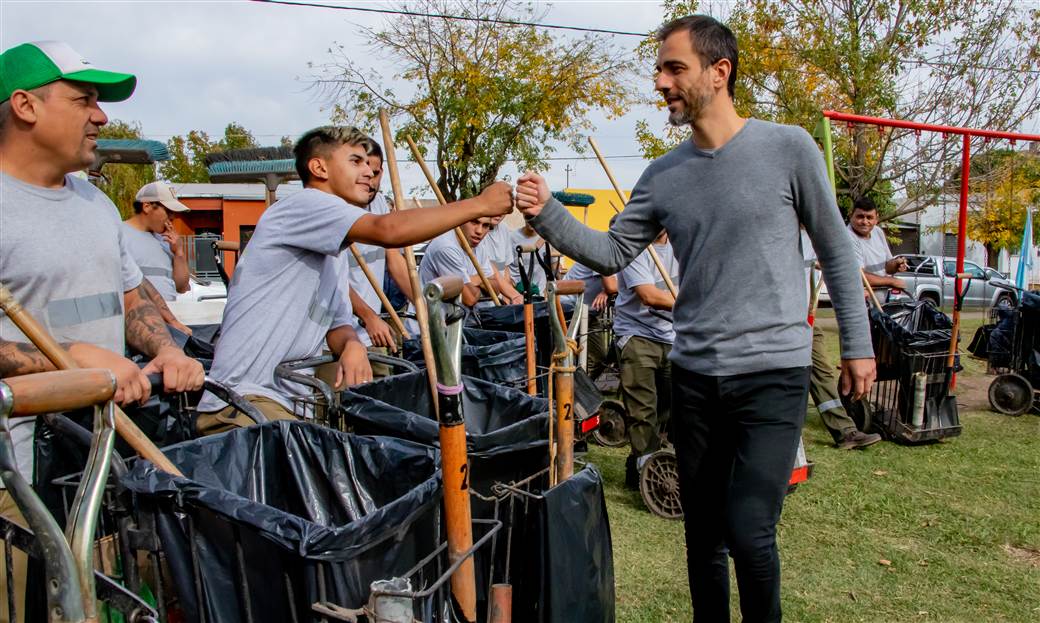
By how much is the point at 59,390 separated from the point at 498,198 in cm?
144

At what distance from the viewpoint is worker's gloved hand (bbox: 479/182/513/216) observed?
2582 mm

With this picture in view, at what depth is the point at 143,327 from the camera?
2.85m

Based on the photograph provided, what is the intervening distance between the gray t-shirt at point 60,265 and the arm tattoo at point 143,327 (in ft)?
0.53

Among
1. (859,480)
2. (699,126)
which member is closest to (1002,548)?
(859,480)

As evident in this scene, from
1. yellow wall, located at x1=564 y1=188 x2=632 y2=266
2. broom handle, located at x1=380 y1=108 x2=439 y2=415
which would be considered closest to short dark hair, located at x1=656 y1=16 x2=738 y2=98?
broom handle, located at x1=380 y1=108 x2=439 y2=415

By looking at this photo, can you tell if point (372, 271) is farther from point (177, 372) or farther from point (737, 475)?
point (737, 475)

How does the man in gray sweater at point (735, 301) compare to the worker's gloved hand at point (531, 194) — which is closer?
the man in gray sweater at point (735, 301)

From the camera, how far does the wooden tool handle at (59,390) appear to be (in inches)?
56.1

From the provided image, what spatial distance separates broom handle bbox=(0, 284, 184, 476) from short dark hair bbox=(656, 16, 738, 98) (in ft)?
6.41

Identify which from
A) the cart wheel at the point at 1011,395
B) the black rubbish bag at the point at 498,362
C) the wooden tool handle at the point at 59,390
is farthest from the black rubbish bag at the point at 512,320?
the cart wheel at the point at 1011,395

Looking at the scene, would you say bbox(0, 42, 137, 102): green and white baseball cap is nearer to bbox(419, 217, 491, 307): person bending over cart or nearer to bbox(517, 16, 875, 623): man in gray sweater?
bbox(517, 16, 875, 623): man in gray sweater

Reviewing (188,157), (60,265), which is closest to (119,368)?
(60,265)

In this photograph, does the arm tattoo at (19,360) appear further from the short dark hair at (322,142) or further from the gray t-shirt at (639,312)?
the gray t-shirt at (639,312)

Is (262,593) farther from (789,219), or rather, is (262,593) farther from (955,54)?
(955,54)
